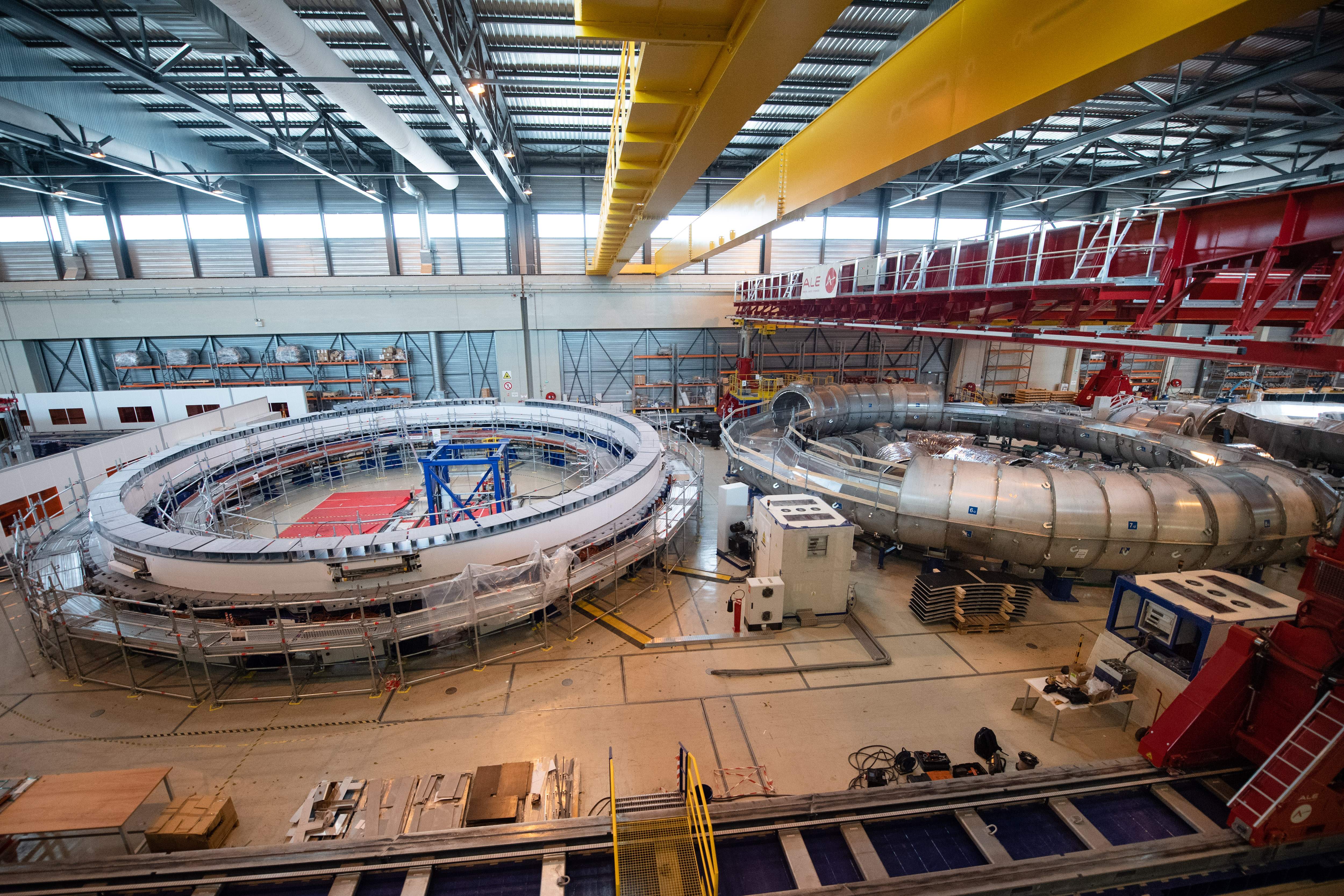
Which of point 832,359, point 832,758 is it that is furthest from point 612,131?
point 832,359

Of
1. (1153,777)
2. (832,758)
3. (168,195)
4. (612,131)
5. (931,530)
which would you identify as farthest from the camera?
(168,195)

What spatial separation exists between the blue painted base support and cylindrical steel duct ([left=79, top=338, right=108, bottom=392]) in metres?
33.0

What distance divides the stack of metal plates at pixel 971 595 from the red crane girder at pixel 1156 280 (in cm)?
396

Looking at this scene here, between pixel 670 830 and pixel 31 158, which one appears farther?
pixel 31 158

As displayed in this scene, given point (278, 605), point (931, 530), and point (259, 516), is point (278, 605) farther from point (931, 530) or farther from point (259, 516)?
point (931, 530)

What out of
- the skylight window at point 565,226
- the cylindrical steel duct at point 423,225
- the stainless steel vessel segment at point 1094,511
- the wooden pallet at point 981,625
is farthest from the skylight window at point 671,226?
the wooden pallet at point 981,625

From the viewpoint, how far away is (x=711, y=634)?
8492 mm

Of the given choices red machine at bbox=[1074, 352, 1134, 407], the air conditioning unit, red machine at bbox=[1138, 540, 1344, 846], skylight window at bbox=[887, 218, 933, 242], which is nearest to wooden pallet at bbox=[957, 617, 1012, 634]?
the air conditioning unit

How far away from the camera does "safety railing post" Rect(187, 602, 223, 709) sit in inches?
261

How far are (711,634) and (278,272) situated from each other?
24954mm

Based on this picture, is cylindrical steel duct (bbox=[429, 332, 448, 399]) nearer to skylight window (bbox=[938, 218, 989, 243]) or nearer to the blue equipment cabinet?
the blue equipment cabinet

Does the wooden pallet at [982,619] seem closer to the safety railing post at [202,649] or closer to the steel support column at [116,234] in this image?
the safety railing post at [202,649]

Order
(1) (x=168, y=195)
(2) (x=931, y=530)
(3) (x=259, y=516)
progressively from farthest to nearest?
1. (1) (x=168, y=195)
2. (3) (x=259, y=516)
3. (2) (x=931, y=530)

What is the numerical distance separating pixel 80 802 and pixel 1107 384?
17682 mm
